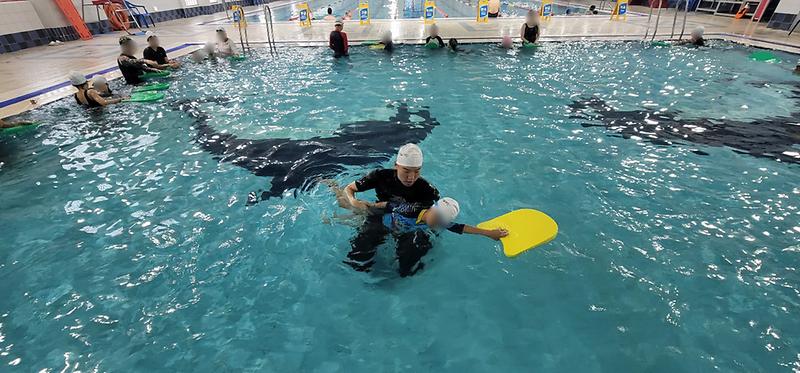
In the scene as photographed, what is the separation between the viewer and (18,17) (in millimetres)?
14977

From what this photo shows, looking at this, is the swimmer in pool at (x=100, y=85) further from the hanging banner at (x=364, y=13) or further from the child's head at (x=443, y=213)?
the hanging banner at (x=364, y=13)

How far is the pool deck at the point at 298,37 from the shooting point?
34.6ft

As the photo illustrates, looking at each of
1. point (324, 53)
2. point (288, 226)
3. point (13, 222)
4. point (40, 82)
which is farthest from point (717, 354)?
point (40, 82)

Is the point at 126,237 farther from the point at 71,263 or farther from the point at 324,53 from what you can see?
the point at 324,53

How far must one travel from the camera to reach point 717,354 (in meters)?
3.14

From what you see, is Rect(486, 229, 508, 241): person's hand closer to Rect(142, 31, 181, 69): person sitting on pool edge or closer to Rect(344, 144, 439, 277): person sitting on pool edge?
Rect(344, 144, 439, 277): person sitting on pool edge

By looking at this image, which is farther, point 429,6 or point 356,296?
point 429,6

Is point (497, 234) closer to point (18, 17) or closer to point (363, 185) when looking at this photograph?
point (363, 185)

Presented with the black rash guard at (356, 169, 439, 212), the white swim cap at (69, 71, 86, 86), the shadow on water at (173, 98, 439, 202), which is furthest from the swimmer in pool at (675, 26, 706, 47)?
the white swim cap at (69, 71, 86, 86)

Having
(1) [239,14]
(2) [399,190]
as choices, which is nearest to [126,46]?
(1) [239,14]

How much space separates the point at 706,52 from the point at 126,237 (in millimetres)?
17607

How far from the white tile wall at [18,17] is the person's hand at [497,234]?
19868 millimetres

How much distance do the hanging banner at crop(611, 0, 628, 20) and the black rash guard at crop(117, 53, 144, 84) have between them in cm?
2257

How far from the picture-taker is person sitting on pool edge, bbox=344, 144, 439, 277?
3887mm
